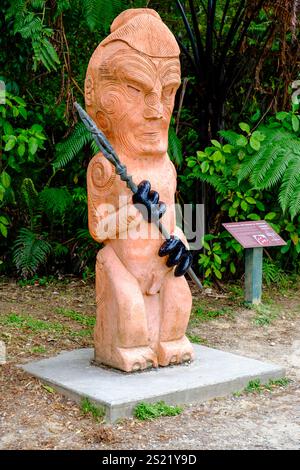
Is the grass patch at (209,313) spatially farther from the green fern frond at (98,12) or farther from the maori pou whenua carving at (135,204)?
the green fern frond at (98,12)

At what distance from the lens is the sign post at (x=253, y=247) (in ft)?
22.8

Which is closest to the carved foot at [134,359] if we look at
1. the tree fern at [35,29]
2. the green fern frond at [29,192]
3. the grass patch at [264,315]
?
the grass patch at [264,315]

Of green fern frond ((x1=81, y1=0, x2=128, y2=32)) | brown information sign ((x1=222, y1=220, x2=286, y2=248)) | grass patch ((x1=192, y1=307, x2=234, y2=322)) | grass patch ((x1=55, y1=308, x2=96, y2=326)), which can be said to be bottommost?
grass patch ((x1=192, y1=307, x2=234, y2=322))

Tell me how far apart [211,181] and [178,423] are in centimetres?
344

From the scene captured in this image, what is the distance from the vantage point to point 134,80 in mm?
4746

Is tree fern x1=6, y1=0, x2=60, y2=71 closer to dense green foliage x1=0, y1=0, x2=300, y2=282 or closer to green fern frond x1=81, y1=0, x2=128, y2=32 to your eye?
dense green foliage x1=0, y1=0, x2=300, y2=282

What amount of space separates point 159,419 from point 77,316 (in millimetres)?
2409

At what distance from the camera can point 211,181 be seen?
7332 millimetres

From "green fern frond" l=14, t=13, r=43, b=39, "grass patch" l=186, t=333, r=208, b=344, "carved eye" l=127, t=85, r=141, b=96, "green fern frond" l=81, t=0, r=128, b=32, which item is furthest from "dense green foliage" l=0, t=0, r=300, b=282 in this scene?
"carved eye" l=127, t=85, r=141, b=96

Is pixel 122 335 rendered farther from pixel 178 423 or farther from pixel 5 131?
pixel 5 131

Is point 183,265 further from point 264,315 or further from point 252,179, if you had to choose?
point 252,179

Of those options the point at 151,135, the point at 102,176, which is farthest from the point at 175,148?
the point at 102,176

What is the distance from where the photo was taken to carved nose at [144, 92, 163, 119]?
4.80 meters

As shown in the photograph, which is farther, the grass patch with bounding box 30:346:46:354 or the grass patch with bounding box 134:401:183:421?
the grass patch with bounding box 30:346:46:354
